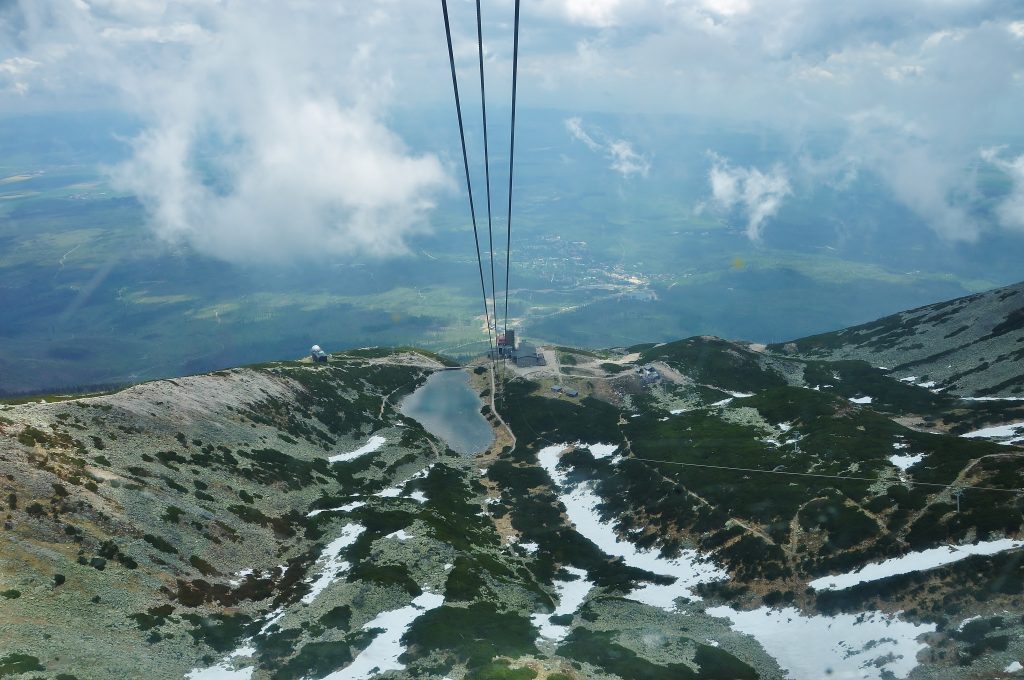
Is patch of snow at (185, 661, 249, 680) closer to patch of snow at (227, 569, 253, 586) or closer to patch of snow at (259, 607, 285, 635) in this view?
patch of snow at (259, 607, 285, 635)

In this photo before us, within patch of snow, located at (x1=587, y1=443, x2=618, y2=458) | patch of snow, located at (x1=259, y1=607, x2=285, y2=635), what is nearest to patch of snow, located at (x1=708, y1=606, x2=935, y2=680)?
patch of snow, located at (x1=259, y1=607, x2=285, y2=635)

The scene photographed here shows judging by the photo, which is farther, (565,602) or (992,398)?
(992,398)

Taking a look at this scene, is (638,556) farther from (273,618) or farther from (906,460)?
(273,618)

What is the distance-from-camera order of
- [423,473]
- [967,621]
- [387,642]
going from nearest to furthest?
1. [967,621]
2. [387,642]
3. [423,473]

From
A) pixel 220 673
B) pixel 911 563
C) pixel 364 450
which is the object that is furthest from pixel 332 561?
pixel 911 563

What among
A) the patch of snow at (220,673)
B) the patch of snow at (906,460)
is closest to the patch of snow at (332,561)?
the patch of snow at (220,673)

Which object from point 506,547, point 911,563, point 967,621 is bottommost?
point 967,621

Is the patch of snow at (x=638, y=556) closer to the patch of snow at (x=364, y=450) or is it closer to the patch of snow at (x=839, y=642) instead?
the patch of snow at (x=839, y=642)

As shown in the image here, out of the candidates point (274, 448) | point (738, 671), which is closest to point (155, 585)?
point (274, 448)
